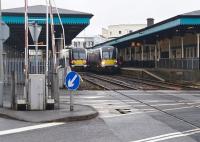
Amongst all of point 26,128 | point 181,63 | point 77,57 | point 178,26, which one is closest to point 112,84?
point 178,26

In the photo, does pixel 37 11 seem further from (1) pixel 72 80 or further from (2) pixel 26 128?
(2) pixel 26 128

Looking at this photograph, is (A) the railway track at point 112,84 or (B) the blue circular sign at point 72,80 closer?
(B) the blue circular sign at point 72,80

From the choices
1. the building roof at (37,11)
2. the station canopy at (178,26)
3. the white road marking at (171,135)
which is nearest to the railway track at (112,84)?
the building roof at (37,11)

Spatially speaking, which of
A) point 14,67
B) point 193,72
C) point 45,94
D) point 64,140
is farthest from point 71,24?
point 64,140

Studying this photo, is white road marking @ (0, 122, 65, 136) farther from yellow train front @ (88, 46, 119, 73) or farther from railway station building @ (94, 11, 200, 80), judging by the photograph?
yellow train front @ (88, 46, 119, 73)

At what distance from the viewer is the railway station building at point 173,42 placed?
41719 millimetres

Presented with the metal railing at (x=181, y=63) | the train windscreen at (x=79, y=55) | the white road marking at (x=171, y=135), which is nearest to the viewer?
the white road marking at (x=171, y=135)

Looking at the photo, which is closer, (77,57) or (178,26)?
(178,26)

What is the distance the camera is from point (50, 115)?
1503 centimetres

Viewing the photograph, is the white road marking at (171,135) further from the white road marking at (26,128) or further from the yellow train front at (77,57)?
the yellow train front at (77,57)

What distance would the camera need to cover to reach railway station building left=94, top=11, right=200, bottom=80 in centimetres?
4172

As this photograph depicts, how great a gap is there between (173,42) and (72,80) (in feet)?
140

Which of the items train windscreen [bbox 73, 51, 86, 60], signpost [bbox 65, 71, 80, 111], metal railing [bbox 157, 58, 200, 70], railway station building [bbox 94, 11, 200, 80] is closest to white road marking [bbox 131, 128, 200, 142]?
signpost [bbox 65, 71, 80, 111]

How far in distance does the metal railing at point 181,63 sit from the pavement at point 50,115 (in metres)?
26.3
